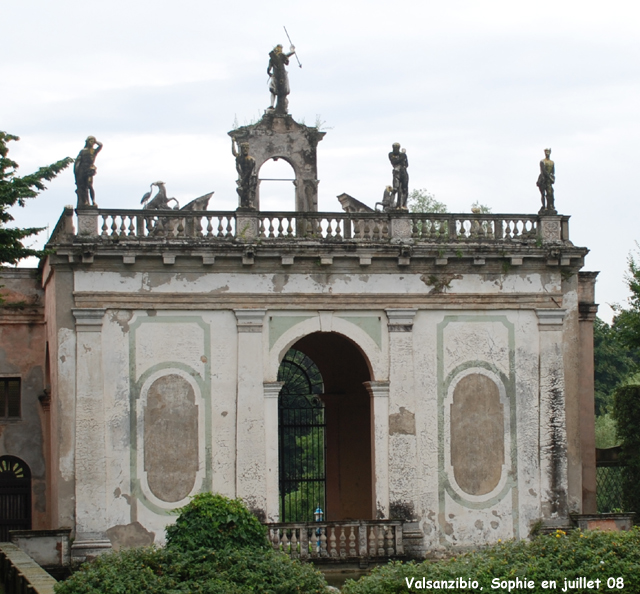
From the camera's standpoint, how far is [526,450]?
25.6 metres

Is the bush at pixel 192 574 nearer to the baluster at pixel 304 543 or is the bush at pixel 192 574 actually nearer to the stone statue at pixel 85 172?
the baluster at pixel 304 543

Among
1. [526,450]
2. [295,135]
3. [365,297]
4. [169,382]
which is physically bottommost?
[526,450]

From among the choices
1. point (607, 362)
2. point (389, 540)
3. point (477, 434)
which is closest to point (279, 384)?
point (389, 540)

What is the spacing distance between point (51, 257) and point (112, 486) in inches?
195

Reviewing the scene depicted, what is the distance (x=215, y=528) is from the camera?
746 inches

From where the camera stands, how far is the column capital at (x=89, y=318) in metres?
24.3

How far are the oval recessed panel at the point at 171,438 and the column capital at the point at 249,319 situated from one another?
5.58 feet

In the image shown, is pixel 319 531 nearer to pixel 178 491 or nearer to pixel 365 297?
pixel 178 491

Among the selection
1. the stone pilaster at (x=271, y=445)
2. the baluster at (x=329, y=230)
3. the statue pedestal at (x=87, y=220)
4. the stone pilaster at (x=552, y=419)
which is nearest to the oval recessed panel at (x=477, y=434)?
the stone pilaster at (x=552, y=419)

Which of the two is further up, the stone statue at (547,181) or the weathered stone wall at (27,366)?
the stone statue at (547,181)

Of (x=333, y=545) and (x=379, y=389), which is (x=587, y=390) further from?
(x=333, y=545)

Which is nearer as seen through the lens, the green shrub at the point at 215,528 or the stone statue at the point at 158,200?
the green shrub at the point at 215,528

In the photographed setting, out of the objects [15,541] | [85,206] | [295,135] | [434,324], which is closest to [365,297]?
[434,324]

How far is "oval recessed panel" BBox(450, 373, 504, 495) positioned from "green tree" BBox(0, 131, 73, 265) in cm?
973
